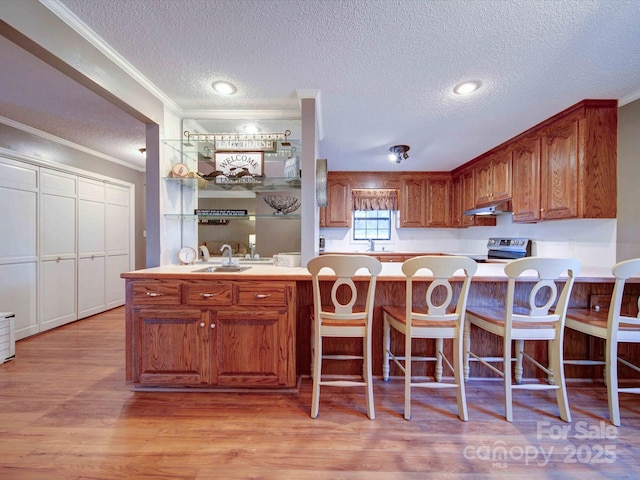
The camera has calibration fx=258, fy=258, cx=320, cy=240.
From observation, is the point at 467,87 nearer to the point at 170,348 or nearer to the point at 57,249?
the point at 170,348

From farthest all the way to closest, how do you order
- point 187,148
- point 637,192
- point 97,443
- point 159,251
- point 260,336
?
point 187,148 < point 159,251 < point 637,192 < point 260,336 < point 97,443

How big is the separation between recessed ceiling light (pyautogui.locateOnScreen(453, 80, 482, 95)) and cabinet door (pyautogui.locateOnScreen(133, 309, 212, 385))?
8.68 ft

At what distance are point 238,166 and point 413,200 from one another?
129 inches

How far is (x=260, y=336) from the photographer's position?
5.86 feet

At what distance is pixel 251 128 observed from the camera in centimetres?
269

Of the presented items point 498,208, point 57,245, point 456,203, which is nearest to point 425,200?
point 456,203

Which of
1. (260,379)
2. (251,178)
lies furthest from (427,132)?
(260,379)

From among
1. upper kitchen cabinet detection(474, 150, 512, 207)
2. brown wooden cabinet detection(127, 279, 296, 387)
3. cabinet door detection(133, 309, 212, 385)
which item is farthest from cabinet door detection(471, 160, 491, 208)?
cabinet door detection(133, 309, 212, 385)

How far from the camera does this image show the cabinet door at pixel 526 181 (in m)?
2.78

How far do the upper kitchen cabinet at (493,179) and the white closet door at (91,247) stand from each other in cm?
563

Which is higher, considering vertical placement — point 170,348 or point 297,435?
point 170,348

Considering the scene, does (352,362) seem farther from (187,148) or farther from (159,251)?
(187,148)

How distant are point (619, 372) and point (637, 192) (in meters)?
1.46

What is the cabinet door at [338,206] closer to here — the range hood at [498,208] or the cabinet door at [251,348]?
the range hood at [498,208]
